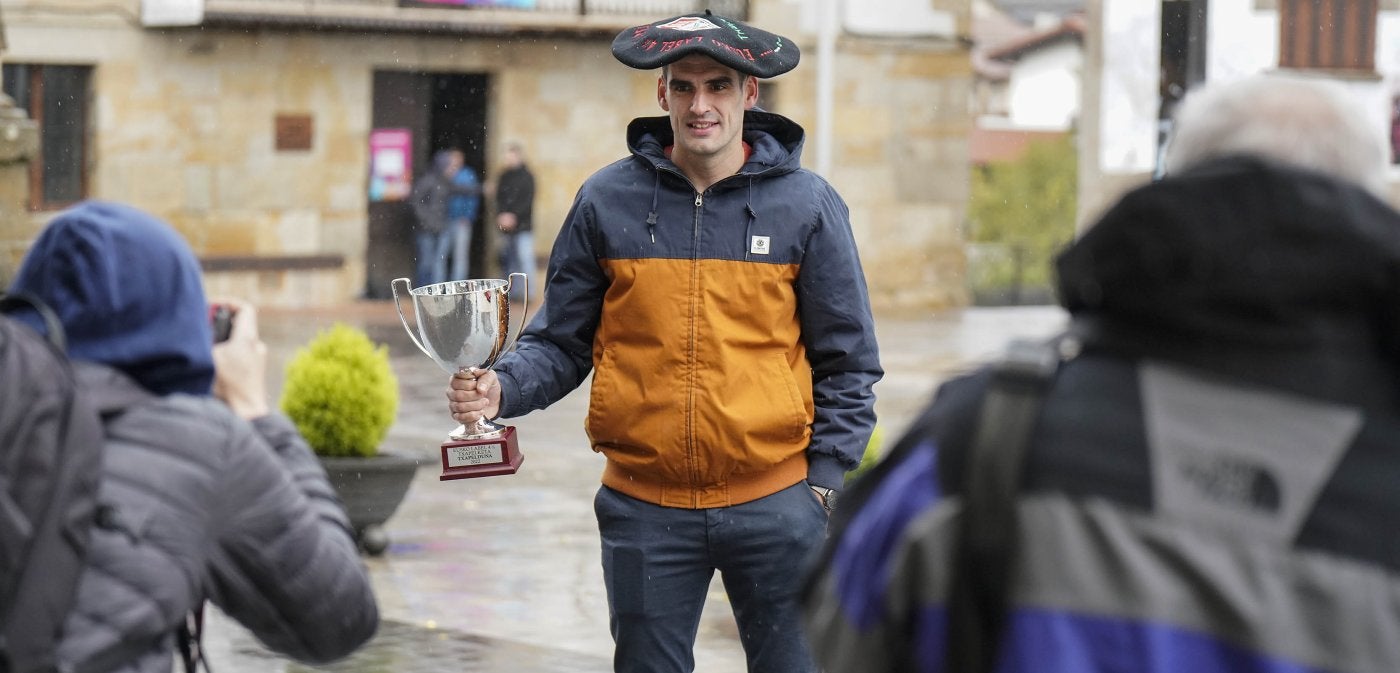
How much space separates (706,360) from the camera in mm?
4184

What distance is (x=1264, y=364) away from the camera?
1.94 m

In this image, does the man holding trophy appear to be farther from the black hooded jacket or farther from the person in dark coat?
the person in dark coat

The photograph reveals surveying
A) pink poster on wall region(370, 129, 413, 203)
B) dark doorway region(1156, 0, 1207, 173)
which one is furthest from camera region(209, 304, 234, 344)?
pink poster on wall region(370, 129, 413, 203)

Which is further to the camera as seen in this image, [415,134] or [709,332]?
[415,134]

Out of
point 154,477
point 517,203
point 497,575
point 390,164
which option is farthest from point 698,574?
point 390,164

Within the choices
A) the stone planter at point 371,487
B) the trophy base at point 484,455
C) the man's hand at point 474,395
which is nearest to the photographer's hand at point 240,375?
the man's hand at point 474,395

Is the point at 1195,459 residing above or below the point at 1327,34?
below

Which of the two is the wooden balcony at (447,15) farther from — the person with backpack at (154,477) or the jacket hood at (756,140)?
the person with backpack at (154,477)

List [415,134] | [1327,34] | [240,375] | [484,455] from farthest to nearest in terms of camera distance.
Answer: [415,134] → [1327,34] → [484,455] → [240,375]

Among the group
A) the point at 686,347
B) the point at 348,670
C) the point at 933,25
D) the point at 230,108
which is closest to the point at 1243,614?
the point at 686,347

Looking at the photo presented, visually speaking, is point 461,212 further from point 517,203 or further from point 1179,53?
point 1179,53

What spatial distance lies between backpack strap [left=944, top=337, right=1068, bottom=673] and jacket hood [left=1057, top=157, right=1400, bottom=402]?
0.12 metres

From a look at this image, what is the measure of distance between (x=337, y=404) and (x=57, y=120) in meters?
15.9

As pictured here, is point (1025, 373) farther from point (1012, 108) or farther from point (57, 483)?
point (1012, 108)
